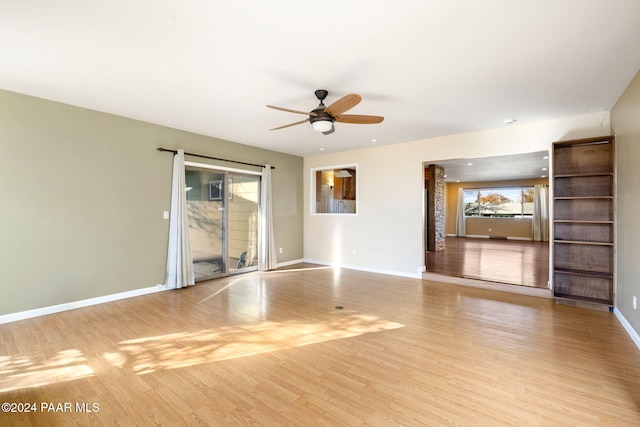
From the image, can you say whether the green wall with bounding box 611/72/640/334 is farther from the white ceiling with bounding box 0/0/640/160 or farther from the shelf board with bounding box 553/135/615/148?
the white ceiling with bounding box 0/0/640/160

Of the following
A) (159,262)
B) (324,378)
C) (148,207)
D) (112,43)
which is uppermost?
(112,43)

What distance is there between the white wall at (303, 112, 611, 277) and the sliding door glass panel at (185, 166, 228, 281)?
2.32 m

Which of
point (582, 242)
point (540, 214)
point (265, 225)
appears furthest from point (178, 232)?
point (540, 214)

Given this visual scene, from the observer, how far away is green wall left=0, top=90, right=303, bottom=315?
344 cm

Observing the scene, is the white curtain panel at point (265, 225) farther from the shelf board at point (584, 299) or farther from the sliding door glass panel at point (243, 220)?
the shelf board at point (584, 299)

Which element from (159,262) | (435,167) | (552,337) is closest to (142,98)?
(159,262)

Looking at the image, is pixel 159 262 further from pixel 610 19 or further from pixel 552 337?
pixel 610 19

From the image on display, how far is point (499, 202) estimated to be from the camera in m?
12.3

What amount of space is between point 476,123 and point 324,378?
13.9ft

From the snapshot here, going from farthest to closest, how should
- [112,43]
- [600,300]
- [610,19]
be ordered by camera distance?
[600,300], [112,43], [610,19]

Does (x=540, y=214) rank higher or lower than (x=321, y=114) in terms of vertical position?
lower

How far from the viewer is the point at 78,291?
392 centimetres

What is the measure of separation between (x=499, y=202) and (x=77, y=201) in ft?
44.6

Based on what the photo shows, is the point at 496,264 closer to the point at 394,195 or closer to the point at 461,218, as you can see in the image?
the point at 394,195
